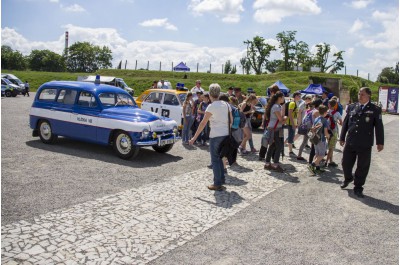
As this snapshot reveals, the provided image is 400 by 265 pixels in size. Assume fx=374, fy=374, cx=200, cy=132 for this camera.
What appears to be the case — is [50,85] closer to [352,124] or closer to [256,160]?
[256,160]

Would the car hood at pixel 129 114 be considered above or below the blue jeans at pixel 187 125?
above

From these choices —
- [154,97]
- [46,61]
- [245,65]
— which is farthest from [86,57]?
[154,97]

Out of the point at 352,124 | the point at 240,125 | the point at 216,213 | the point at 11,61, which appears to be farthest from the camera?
the point at 11,61

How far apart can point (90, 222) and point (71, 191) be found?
1538 mm

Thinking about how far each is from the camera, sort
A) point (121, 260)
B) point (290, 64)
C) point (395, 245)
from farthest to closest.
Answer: point (290, 64)
point (395, 245)
point (121, 260)

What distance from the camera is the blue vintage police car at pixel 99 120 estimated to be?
927cm

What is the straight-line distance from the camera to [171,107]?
1359cm

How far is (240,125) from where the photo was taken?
8352 millimetres

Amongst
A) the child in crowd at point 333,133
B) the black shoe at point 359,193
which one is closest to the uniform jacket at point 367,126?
the black shoe at point 359,193

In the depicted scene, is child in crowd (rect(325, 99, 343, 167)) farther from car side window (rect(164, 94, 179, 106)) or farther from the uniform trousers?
car side window (rect(164, 94, 179, 106))

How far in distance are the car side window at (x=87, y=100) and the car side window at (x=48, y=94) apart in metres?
0.99

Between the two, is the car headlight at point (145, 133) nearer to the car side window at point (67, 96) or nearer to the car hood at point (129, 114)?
the car hood at point (129, 114)

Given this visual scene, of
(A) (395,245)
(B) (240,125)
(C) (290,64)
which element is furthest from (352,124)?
(C) (290,64)

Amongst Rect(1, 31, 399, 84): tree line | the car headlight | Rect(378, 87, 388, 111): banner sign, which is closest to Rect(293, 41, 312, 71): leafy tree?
Rect(1, 31, 399, 84): tree line
